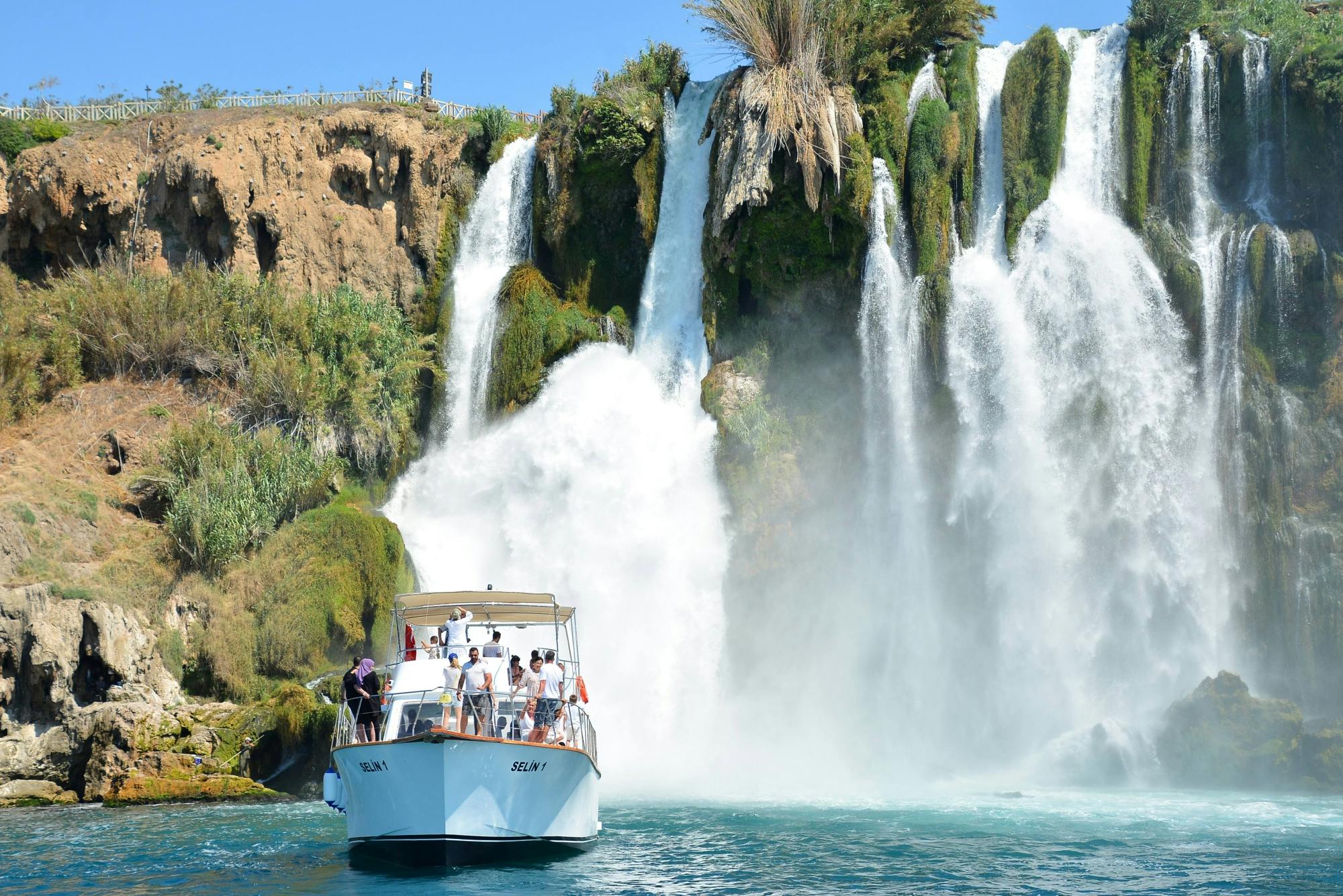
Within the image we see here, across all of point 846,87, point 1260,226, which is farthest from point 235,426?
point 1260,226

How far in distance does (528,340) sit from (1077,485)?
14.3 m

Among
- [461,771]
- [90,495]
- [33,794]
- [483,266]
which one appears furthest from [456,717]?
→ [483,266]

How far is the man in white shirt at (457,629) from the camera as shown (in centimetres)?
1872

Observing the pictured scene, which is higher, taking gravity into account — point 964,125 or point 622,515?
point 964,125

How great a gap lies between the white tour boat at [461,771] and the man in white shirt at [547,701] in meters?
0.02


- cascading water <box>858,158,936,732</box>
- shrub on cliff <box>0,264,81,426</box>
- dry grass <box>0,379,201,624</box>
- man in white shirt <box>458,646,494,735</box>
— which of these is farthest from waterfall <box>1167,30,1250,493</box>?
shrub on cliff <box>0,264,81,426</box>

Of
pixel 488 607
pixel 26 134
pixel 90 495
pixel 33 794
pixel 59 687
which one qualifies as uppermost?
pixel 26 134

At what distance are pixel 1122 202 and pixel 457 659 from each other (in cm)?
2141

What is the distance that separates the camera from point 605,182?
36.7 metres

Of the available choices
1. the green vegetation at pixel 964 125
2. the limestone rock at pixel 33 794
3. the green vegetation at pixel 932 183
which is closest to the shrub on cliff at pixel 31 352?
the limestone rock at pixel 33 794

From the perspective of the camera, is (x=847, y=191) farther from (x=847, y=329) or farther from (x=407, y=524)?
(x=407, y=524)

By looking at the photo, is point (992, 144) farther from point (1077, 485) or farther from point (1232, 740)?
point (1232, 740)

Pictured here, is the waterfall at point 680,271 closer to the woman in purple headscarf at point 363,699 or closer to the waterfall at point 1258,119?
the waterfall at point 1258,119

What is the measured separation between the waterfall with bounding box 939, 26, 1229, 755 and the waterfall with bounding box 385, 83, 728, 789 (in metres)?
6.02
